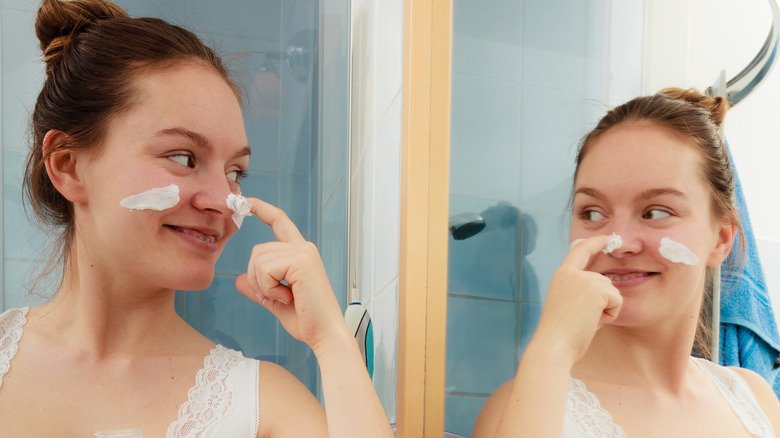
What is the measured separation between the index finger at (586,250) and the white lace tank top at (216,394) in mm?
440

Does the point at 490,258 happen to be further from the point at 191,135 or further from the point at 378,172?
the point at 191,135

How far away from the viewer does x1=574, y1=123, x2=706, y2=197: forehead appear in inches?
32.3

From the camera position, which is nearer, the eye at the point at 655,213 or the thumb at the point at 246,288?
the eye at the point at 655,213

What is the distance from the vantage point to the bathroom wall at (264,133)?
112 cm

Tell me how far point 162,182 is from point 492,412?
0.51 m

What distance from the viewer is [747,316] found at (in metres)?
0.86

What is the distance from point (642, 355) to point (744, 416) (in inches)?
5.5

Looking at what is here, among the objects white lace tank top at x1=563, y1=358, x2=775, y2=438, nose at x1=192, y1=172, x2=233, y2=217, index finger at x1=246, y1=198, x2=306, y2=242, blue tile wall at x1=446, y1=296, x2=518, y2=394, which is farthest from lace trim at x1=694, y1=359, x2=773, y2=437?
Result: nose at x1=192, y1=172, x2=233, y2=217

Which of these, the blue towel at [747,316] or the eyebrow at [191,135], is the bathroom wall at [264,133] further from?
the blue towel at [747,316]

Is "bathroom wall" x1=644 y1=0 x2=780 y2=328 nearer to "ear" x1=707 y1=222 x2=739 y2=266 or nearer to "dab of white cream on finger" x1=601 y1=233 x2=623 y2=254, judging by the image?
"ear" x1=707 y1=222 x2=739 y2=266

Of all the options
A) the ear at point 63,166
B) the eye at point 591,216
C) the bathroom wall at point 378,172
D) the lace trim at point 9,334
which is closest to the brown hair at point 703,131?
the eye at point 591,216

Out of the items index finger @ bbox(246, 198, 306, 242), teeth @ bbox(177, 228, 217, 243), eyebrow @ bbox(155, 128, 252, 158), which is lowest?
teeth @ bbox(177, 228, 217, 243)

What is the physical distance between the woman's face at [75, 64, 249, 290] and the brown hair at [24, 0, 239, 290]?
0.02 m

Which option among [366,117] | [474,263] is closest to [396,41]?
[366,117]
